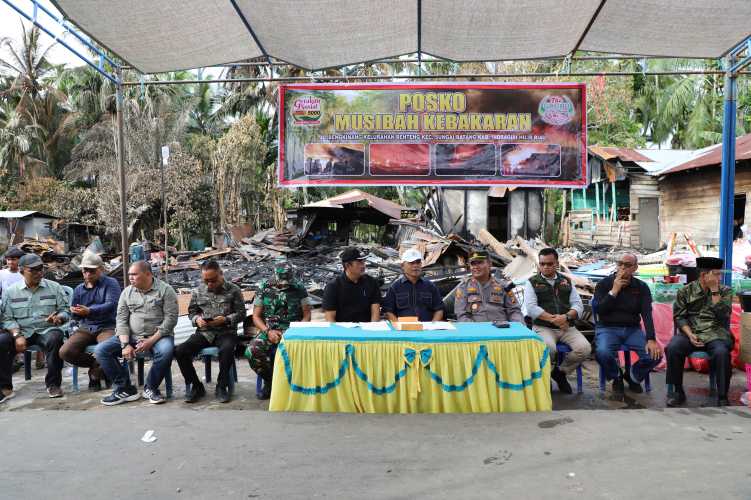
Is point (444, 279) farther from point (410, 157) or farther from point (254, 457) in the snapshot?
point (254, 457)

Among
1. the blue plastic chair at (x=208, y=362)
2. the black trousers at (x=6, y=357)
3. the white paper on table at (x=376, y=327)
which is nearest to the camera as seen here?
the white paper on table at (x=376, y=327)

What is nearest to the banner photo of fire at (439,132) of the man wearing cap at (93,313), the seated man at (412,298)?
the seated man at (412,298)

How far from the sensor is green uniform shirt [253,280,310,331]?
534 centimetres

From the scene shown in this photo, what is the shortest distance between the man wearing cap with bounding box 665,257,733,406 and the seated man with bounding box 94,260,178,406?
180 inches

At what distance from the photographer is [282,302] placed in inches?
210

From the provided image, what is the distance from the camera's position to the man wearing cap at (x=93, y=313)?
5254 mm

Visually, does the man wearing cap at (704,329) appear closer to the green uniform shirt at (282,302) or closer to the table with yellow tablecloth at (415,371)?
the table with yellow tablecloth at (415,371)

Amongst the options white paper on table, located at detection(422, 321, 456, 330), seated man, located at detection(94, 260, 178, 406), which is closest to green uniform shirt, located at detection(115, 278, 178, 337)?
seated man, located at detection(94, 260, 178, 406)

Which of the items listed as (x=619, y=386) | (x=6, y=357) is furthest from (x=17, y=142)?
(x=619, y=386)

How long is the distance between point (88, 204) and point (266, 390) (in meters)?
23.2

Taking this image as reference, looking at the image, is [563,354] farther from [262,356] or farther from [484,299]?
[262,356]

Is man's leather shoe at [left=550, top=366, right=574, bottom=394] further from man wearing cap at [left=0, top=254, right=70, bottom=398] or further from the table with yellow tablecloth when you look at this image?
man wearing cap at [left=0, top=254, right=70, bottom=398]

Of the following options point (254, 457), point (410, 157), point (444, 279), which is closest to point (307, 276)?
point (444, 279)

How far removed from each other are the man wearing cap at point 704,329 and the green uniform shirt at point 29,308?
234 inches
